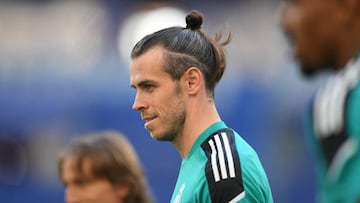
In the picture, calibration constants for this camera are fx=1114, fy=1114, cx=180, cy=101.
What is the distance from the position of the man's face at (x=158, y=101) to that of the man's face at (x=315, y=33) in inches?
53.7

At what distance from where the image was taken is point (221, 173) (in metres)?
4.28

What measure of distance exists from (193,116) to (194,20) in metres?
0.50

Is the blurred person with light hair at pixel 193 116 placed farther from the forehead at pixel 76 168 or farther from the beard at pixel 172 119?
the forehead at pixel 76 168

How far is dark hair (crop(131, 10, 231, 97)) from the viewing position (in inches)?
184

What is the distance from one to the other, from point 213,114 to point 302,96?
5.79 metres

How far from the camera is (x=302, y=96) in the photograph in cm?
1034

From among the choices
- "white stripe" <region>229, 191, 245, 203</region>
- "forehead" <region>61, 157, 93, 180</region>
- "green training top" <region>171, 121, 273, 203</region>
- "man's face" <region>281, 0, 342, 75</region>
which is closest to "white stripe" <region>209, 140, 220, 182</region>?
"green training top" <region>171, 121, 273, 203</region>

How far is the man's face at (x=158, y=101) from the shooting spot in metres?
4.51

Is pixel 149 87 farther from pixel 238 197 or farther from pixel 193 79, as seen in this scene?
pixel 238 197

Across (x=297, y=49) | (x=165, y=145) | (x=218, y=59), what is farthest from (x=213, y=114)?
(x=165, y=145)

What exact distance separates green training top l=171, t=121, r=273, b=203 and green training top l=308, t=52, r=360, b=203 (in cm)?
102

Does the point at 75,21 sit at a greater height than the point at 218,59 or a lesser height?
greater

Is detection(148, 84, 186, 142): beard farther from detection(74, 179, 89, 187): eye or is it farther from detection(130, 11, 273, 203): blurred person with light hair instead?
detection(74, 179, 89, 187): eye

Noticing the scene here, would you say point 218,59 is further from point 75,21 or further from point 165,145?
point 75,21
